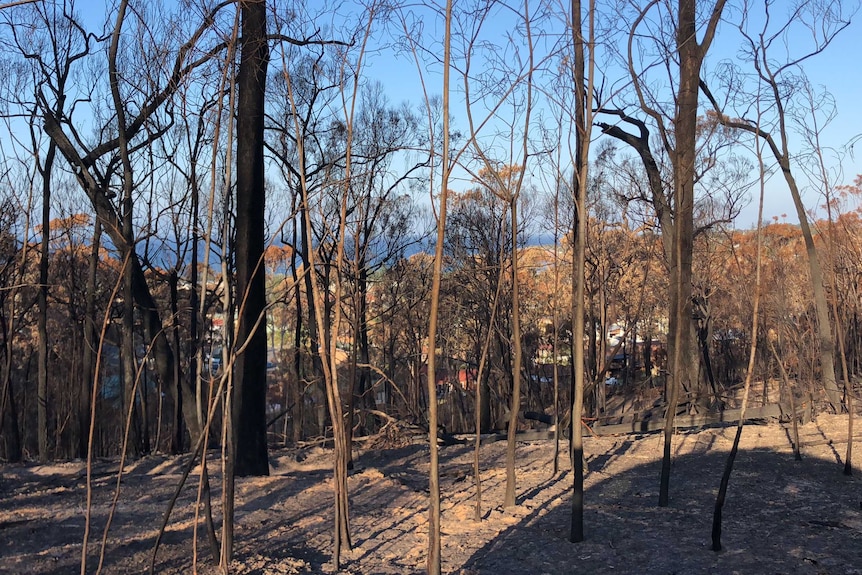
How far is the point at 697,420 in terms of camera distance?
994 centimetres

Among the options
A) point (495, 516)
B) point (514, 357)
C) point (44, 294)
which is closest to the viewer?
point (514, 357)

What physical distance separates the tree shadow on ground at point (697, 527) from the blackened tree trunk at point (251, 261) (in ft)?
9.62

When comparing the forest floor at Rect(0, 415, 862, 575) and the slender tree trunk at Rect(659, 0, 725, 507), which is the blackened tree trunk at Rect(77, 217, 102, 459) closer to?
the forest floor at Rect(0, 415, 862, 575)

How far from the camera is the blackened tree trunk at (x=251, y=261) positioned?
722 cm

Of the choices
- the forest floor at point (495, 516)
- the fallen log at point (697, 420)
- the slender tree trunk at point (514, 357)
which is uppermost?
the slender tree trunk at point (514, 357)

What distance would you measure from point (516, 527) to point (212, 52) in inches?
155

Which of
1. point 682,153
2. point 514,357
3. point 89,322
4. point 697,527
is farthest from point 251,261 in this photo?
point 89,322

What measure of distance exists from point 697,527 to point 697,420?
5.06 metres

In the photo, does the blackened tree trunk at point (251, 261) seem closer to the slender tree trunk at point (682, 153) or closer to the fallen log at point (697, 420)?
the slender tree trunk at point (682, 153)

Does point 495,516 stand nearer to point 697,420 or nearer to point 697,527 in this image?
point 697,527

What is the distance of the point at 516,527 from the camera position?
17.6 feet

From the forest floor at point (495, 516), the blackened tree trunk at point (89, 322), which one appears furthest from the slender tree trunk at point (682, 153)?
the blackened tree trunk at point (89, 322)

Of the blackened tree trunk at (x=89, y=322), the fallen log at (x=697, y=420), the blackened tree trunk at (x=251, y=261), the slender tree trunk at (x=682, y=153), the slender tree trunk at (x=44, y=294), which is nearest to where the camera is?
the slender tree trunk at (x=682, y=153)

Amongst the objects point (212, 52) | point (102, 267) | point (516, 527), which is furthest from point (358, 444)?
point (102, 267)
